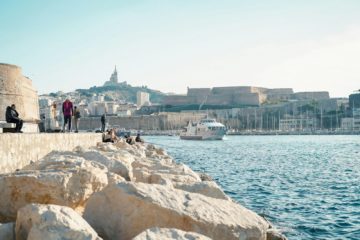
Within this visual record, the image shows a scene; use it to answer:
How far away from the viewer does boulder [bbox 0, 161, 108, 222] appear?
172 inches

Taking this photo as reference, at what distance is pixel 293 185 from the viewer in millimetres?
15641

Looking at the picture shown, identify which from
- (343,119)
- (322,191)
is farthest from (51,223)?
(343,119)

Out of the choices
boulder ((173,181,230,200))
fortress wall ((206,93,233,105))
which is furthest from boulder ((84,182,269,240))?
fortress wall ((206,93,233,105))

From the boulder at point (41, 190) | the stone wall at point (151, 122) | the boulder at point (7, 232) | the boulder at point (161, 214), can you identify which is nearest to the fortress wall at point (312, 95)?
the stone wall at point (151, 122)

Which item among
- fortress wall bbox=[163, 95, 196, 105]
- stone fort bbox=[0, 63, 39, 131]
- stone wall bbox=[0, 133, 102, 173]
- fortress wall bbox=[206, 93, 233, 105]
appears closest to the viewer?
stone wall bbox=[0, 133, 102, 173]

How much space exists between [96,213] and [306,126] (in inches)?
5131

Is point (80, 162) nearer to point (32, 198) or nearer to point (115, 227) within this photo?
point (32, 198)

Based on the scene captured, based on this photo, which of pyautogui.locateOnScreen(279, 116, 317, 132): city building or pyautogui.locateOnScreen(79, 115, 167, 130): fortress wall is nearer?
pyautogui.locateOnScreen(279, 116, 317, 132): city building

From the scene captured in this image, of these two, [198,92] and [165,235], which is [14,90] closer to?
[165,235]

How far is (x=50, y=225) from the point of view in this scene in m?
3.08

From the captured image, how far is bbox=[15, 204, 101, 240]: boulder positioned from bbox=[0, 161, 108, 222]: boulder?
0.98 metres

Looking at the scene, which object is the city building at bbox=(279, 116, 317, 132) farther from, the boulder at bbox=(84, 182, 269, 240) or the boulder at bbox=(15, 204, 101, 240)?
the boulder at bbox=(15, 204, 101, 240)

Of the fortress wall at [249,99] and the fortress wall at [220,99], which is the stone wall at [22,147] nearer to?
the fortress wall at [249,99]

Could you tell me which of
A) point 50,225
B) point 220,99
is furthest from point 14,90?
point 220,99
